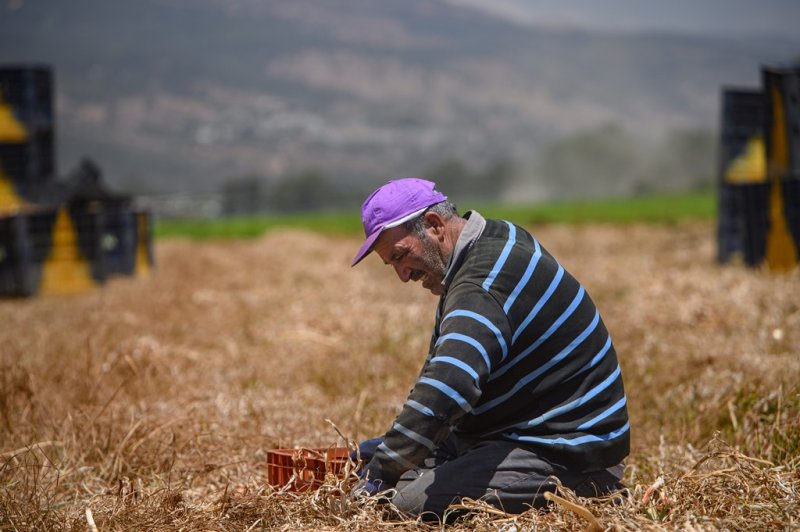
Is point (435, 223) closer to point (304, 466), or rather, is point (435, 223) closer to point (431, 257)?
point (431, 257)

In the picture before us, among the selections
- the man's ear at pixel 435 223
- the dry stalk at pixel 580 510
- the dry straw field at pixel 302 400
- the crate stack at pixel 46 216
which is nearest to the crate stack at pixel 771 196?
the dry straw field at pixel 302 400

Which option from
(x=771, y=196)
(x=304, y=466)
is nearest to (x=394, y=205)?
(x=304, y=466)

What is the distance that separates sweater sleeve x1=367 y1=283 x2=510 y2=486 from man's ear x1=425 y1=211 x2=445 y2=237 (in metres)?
0.37

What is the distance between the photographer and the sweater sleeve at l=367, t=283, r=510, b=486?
157 inches

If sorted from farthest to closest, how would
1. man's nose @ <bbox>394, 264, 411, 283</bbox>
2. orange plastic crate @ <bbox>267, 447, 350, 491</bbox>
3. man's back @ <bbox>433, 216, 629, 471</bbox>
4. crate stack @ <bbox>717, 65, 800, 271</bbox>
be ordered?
crate stack @ <bbox>717, 65, 800, 271</bbox>, orange plastic crate @ <bbox>267, 447, 350, 491</bbox>, man's nose @ <bbox>394, 264, 411, 283</bbox>, man's back @ <bbox>433, 216, 629, 471</bbox>

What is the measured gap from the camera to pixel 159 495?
15.6ft

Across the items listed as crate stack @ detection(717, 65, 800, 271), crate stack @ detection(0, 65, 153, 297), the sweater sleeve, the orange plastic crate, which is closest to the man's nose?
the sweater sleeve

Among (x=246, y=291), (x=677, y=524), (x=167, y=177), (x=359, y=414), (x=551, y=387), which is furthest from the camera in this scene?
(x=167, y=177)

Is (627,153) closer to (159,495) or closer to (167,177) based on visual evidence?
(167,177)

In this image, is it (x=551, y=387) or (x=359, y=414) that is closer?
(x=551, y=387)

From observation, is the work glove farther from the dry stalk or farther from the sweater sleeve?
the dry stalk

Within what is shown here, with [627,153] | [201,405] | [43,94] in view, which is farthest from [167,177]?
[201,405]

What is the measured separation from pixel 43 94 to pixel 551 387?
1546cm

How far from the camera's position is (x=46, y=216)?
16219 mm
